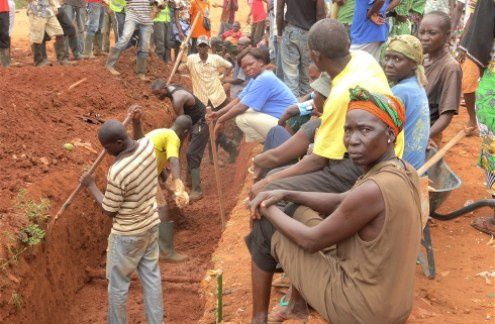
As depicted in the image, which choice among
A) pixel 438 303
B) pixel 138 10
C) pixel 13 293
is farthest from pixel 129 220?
pixel 138 10

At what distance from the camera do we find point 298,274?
313cm

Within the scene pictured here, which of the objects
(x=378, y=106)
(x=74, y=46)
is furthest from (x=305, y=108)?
(x=74, y=46)

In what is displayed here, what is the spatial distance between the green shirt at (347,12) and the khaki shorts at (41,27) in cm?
570

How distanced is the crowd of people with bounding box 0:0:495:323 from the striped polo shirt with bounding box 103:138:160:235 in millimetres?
12

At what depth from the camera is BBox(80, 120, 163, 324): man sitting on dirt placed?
470cm

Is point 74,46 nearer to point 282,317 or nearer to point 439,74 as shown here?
point 439,74

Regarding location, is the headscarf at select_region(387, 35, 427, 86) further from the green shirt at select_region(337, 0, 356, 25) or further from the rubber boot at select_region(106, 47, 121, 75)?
the rubber boot at select_region(106, 47, 121, 75)

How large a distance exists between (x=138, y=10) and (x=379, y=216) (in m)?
8.70

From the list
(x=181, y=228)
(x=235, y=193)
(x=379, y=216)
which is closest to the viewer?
(x=379, y=216)

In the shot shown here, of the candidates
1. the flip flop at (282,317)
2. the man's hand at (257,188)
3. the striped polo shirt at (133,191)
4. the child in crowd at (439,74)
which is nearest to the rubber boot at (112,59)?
the striped polo shirt at (133,191)

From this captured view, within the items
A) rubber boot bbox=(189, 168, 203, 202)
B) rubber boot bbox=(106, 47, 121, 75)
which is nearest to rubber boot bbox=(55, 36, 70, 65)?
rubber boot bbox=(106, 47, 121, 75)

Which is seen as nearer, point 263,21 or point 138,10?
point 138,10

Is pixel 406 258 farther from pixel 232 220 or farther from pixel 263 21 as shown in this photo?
pixel 263 21

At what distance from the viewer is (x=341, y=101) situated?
3590 mm
